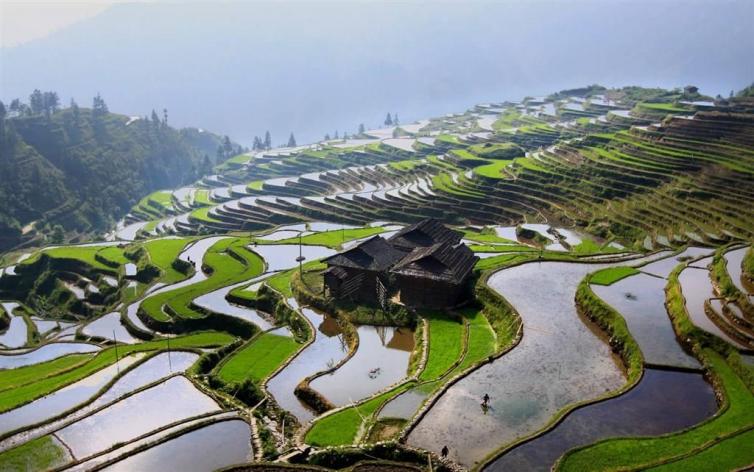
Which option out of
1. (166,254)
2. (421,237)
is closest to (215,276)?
(166,254)

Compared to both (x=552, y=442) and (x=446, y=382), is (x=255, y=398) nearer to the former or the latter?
(x=446, y=382)

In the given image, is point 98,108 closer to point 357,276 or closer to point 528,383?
point 357,276

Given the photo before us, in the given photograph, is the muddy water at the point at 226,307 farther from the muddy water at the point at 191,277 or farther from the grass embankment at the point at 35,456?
the grass embankment at the point at 35,456

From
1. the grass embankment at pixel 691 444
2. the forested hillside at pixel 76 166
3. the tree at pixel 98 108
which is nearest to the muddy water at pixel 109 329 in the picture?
the grass embankment at pixel 691 444

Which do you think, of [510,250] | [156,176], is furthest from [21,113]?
[510,250]

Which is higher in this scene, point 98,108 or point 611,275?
point 98,108

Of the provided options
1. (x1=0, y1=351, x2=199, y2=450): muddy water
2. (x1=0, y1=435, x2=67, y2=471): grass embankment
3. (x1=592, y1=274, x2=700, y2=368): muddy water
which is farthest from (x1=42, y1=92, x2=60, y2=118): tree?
(x1=592, y1=274, x2=700, y2=368): muddy water
